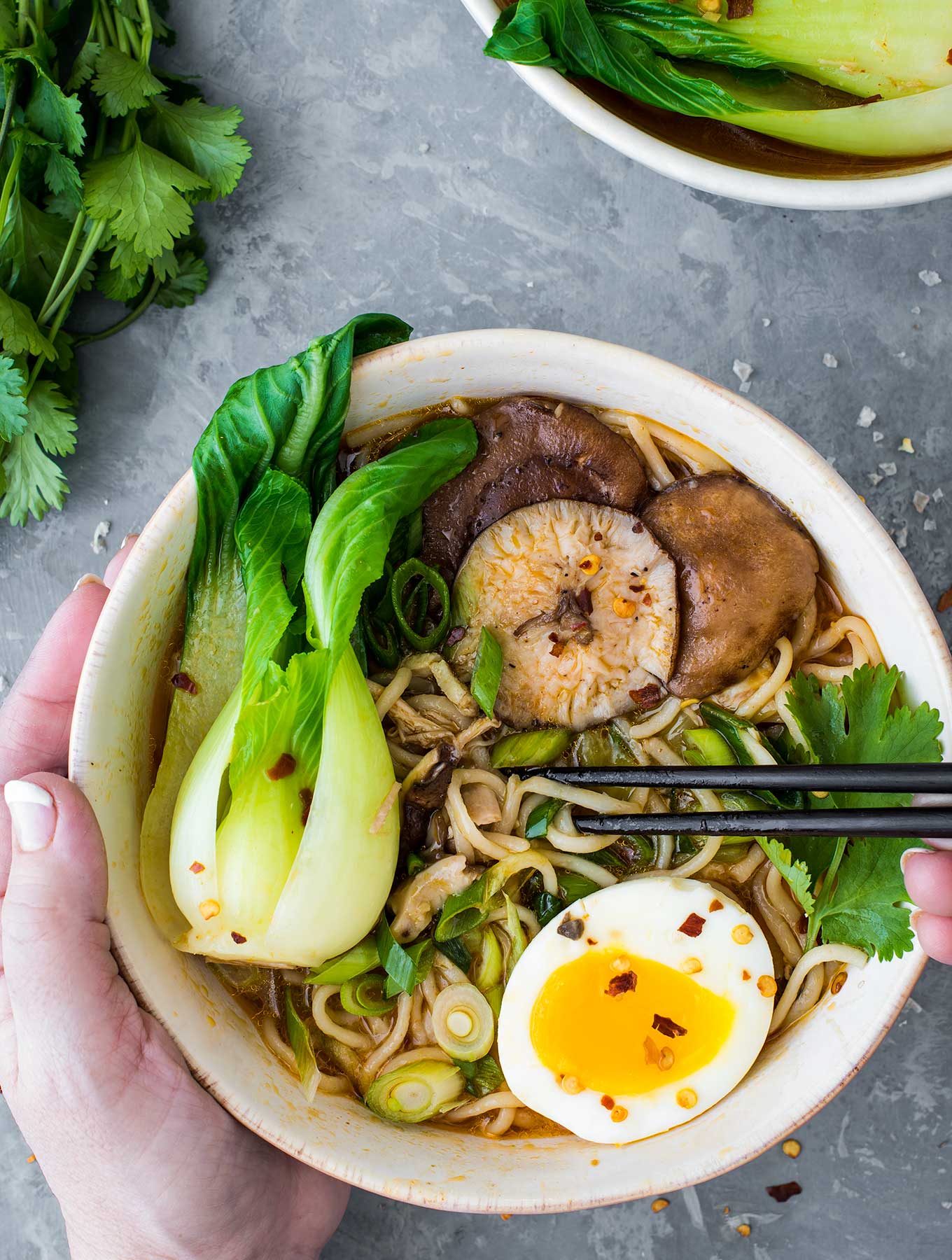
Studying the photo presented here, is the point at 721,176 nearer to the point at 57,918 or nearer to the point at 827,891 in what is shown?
the point at 827,891

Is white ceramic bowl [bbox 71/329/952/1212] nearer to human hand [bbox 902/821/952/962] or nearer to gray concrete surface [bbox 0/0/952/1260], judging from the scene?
human hand [bbox 902/821/952/962]

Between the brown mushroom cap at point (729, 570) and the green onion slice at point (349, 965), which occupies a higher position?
the brown mushroom cap at point (729, 570)

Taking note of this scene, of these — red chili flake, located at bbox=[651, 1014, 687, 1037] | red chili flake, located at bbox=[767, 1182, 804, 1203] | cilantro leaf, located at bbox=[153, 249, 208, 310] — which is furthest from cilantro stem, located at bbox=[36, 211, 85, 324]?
red chili flake, located at bbox=[767, 1182, 804, 1203]

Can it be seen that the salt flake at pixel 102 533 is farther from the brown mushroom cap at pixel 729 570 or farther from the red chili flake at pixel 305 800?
the brown mushroom cap at pixel 729 570

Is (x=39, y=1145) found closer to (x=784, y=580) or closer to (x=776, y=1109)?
(x=776, y=1109)

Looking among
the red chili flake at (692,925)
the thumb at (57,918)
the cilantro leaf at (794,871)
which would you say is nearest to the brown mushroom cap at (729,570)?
the cilantro leaf at (794,871)

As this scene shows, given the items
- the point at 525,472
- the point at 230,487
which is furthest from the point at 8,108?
the point at 525,472
